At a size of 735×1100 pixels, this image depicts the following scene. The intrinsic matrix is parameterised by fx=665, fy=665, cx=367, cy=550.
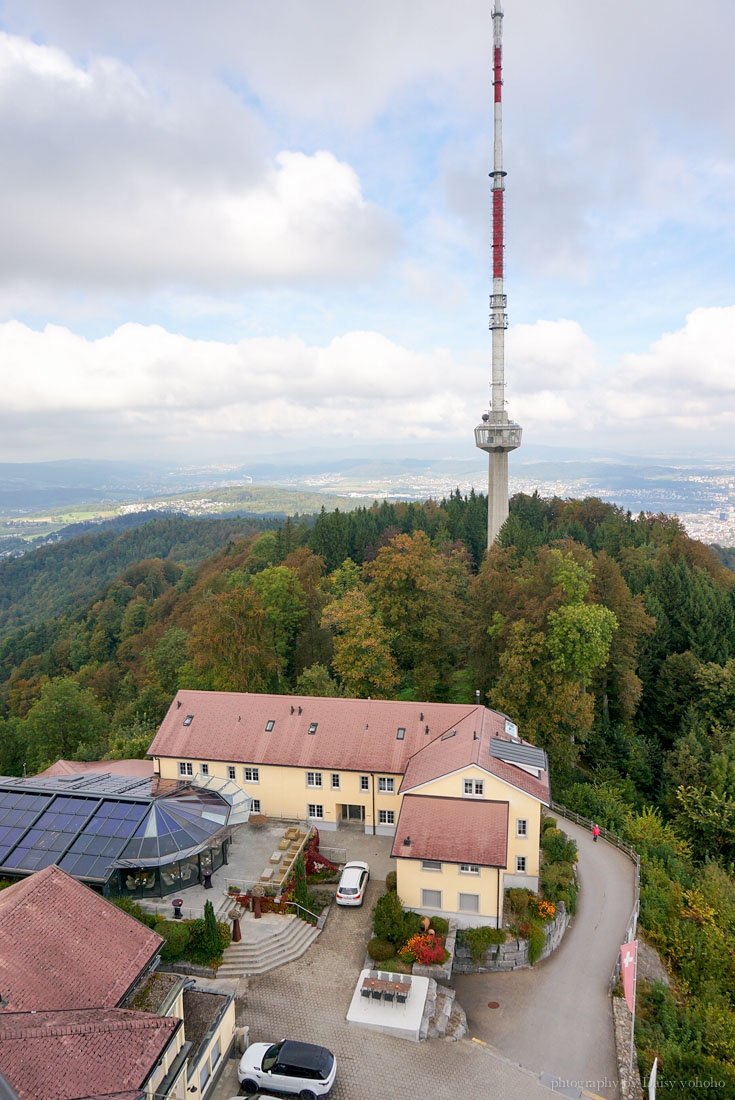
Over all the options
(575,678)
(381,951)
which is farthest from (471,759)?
(575,678)

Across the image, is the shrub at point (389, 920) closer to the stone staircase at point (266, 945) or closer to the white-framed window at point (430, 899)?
the white-framed window at point (430, 899)

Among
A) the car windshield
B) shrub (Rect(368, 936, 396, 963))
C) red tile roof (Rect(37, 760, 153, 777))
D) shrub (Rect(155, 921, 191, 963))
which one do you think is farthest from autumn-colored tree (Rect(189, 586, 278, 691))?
the car windshield

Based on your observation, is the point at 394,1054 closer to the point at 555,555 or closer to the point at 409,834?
the point at 409,834

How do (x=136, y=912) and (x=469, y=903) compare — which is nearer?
(x=136, y=912)

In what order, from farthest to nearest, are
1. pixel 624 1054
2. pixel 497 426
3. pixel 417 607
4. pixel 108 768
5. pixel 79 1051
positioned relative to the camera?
pixel 497 426 → pixel 417 607 → pixel 108 768 → pixel 624 1054 → pixel 79 1051

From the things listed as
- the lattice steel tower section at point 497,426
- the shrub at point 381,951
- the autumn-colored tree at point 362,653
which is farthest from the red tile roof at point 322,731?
the lattice steel tower section at point 497,426

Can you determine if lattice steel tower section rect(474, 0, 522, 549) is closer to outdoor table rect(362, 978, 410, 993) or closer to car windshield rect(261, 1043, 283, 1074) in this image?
outdoor table rect(362, 978, 410, 993)

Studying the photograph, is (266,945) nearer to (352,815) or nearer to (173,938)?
(173,938)
